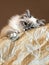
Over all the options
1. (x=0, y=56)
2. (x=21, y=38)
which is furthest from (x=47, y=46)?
(x=0, y=56)

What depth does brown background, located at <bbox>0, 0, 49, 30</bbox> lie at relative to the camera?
2262 millimetres

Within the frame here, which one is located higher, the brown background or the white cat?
the brown background

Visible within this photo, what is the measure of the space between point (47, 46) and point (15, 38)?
23 centimetres

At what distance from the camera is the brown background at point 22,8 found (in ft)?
7.42

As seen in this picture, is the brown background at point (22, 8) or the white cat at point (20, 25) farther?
the brown background at point (22, 8)

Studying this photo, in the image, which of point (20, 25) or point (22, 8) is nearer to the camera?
point (20, 25)

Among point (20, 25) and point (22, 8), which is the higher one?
point (22, 8)

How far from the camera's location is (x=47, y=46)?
1.13 meters

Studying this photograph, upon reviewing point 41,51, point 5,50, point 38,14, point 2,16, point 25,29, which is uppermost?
point 2,16

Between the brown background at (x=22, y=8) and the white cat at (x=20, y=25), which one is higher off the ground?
the brown background at (x=22, y=8)

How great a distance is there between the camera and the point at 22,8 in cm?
Result: 228

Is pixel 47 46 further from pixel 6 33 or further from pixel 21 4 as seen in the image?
pixel 21 4

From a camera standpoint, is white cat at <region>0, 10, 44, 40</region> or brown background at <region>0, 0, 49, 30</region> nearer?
white cat at <region>0, 10, 44, 40</region>

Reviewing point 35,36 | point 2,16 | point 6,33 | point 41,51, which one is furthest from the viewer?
point 2,16
